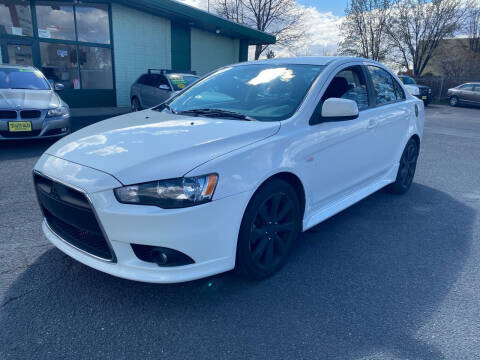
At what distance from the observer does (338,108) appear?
291 centimetres

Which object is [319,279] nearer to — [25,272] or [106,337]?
[106,337]

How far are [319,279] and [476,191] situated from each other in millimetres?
3562

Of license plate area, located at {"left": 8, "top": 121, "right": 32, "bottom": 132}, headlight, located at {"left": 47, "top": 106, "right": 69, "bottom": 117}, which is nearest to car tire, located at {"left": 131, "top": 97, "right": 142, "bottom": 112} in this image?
headlight, located at {"left": 47, "top": 106, "right": 69, "bottom": 117}

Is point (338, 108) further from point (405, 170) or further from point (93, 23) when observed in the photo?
point (93, 23)

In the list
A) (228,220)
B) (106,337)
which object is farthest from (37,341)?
(228,220)

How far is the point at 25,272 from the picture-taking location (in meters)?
2.70

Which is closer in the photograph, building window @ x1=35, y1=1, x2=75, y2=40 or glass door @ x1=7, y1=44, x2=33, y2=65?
glass door @ x1=7, y1=44, x2=33, y2=65

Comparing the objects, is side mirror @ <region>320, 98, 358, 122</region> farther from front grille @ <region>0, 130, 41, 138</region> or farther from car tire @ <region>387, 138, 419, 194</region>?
front grille @ <region>0, 130, 41, 138</region>

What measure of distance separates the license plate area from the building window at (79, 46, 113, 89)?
799cm

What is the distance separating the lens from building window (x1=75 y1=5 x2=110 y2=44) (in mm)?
13211

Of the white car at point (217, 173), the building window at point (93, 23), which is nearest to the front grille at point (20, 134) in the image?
the white car at point (217, 173)

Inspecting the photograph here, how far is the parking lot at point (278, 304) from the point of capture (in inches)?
80.2

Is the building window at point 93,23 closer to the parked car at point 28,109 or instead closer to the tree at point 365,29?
the parked car at point 28,109

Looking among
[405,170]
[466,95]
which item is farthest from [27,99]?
[466,95]
